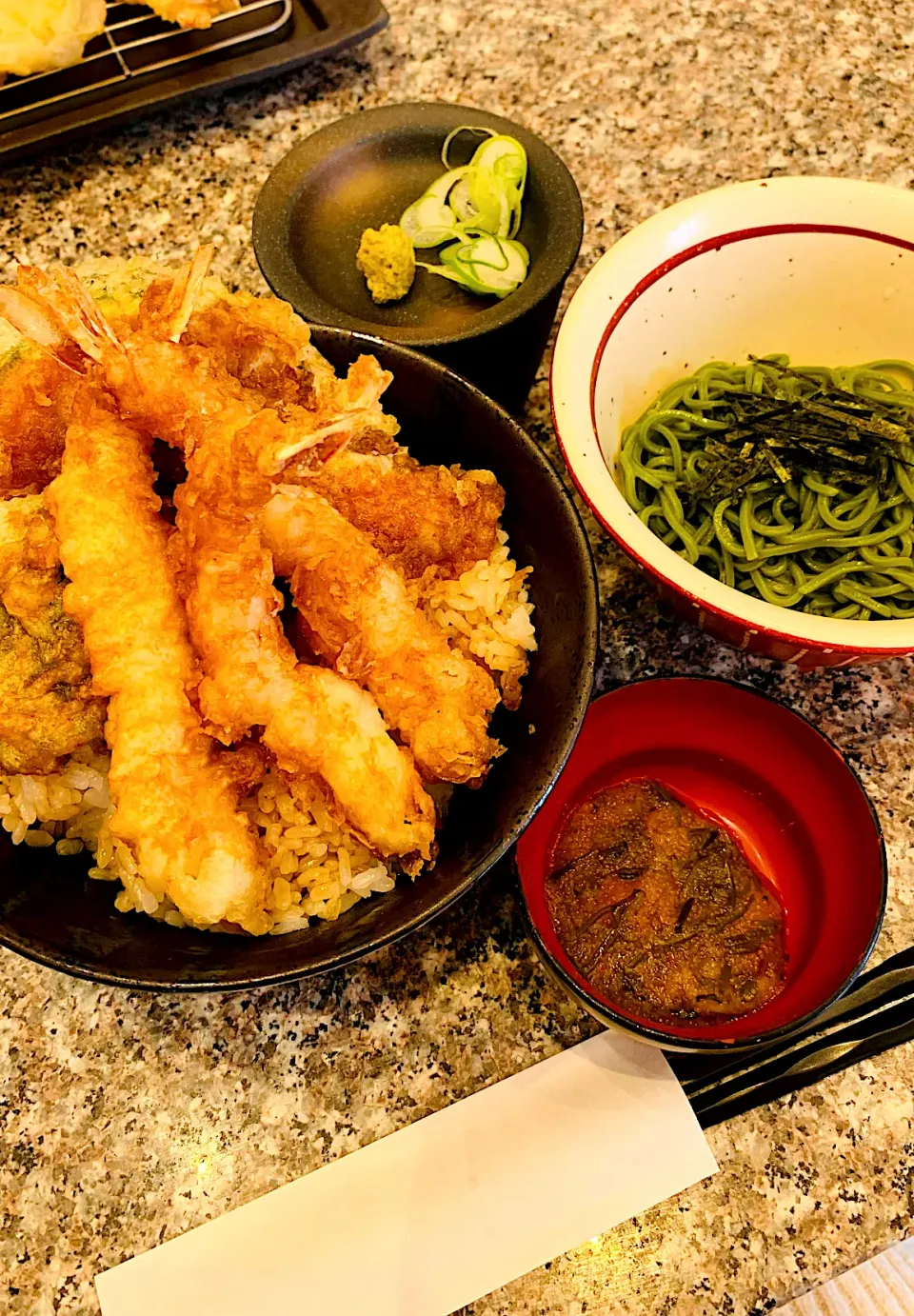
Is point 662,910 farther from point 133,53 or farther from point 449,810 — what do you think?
point 133,53

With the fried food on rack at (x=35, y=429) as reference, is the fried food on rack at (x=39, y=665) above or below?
below

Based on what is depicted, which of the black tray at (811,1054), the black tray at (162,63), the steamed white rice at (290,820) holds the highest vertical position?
the black tray at (162,63)

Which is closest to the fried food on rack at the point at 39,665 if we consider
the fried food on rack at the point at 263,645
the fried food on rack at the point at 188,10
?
the fried food on rack at the point at 263,645

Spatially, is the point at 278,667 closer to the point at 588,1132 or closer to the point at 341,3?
the point at 588,1132

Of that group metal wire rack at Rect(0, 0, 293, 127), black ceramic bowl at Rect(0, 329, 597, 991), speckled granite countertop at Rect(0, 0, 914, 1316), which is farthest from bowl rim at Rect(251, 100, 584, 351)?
Result: metal wire rack at Rect(0, 0, 293, 127)

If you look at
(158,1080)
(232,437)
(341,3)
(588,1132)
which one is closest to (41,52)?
(341,3)

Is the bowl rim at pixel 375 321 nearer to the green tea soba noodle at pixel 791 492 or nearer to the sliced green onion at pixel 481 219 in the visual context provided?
the sliced green onion at pixel 481 219

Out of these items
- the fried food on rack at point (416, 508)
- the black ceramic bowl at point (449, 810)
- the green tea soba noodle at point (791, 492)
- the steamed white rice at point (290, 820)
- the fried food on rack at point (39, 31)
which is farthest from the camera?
the fried food on rack at point (39, 31)
